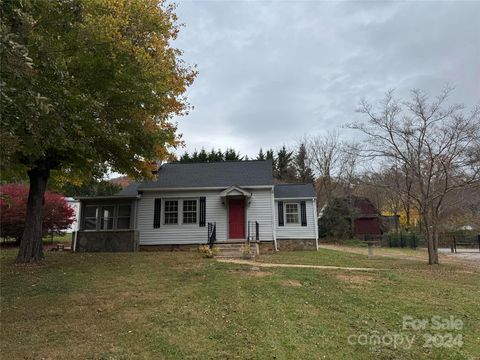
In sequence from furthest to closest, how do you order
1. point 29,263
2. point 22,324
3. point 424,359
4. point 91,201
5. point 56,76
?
point 91,201 < point 29,263 < point 56,76 < point 22,324 < point 424,359

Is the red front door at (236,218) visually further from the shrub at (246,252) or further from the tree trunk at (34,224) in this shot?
the tree trunk at (34,224)

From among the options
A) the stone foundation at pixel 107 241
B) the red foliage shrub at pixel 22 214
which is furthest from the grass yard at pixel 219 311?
the red foliage shrub at pixel 22 214

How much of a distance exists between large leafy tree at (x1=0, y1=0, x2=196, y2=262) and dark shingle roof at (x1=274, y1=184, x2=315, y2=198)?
845 centimetres

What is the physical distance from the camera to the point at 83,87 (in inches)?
353

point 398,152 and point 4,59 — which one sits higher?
point 398,152

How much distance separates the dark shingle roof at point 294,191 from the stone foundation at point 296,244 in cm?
244

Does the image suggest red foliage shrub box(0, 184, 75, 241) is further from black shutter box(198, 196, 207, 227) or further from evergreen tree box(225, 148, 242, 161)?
evergreen tree box(225, 148, 242, 161)

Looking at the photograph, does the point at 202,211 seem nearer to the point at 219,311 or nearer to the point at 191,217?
the point at 191,217

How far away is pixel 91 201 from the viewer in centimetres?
1880

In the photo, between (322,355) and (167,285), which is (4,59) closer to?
(322,355)

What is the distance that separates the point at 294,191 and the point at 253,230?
12.9 feet

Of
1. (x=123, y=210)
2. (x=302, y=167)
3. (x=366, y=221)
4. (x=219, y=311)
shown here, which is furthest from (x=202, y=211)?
(x=302, y=167)

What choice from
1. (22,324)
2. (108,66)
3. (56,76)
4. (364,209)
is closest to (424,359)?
(22,324)

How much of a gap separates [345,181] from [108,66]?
103 ft
